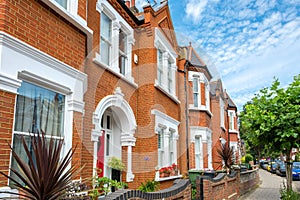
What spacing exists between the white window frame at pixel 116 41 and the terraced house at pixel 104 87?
0.03 m

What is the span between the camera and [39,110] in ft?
16.9

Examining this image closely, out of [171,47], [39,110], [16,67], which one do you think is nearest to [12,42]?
[16,67]

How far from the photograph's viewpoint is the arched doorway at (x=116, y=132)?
8.83 metres

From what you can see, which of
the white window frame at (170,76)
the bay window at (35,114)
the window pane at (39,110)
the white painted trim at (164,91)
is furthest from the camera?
the white window frame at (170,76)

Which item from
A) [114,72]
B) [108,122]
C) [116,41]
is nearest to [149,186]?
[108,122]

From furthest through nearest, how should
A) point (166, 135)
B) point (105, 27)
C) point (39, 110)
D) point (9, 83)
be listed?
point (166, 135) < point (105, 27) < point (39, 110) < point (9, 83)

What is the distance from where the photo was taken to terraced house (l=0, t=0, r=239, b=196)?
15.2ft

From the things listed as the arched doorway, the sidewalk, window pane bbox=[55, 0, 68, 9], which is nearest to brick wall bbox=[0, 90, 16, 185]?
window pane bbox=[55, 0, 68, 9]

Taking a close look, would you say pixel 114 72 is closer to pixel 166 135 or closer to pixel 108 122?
pixel 108 122

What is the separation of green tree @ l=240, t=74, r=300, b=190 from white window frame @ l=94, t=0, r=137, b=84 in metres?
4.77

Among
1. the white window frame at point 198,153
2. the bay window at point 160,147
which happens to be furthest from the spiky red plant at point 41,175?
the white window frame at point 198,153

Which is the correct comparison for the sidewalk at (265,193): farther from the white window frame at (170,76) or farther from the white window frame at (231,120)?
the white window frame at (231,120)

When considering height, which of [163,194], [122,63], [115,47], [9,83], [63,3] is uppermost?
[115,47]

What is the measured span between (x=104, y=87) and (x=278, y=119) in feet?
20.5
